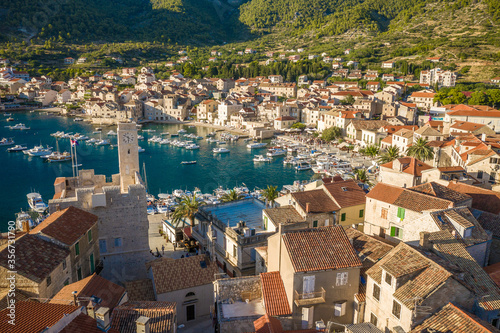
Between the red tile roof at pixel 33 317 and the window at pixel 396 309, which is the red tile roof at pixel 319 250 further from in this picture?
the red tile roof at pixel 33 317

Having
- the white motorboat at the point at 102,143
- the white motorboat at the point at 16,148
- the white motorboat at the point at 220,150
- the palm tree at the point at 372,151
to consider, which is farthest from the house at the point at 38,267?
the white motorboat at the point at 102,143

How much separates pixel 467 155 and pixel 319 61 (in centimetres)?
11875

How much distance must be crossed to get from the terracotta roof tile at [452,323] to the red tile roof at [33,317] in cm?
1092

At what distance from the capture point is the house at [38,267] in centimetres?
1526

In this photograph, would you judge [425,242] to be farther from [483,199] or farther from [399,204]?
[483,199]

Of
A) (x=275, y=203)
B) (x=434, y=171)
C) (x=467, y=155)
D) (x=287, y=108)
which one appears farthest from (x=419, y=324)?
(x=287, y=108)

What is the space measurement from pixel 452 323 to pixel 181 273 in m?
12.5

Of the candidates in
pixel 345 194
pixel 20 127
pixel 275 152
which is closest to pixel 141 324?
pixel 345 194

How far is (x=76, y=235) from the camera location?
18984 millimetres

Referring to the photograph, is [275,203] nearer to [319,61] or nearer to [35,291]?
[35,291]

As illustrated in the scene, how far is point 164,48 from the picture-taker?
195m

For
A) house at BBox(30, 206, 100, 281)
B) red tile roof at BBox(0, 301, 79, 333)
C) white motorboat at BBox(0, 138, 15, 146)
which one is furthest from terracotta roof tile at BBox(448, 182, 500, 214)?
white motorboat at BBox(0, 138, 15, 146)

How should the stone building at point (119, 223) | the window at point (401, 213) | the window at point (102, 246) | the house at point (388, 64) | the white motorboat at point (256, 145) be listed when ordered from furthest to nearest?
the house at point (388, 64) → the white motorboat at point (256, 145) → the window at point (102, 246) → the window at point (401, 213) → the stone building at point (119, 223)

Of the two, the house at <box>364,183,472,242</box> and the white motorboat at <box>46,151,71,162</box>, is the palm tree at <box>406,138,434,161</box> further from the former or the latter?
the white motorboat at <box>46,151,71,162</box>
